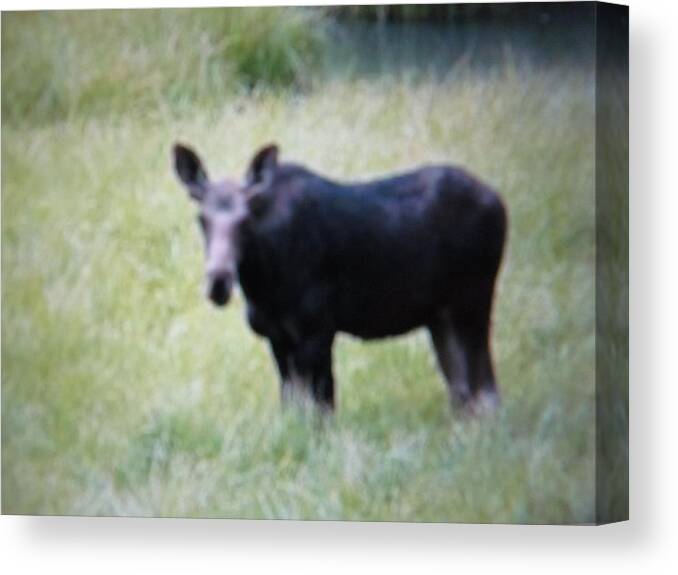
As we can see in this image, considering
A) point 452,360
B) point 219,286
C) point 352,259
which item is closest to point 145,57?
point 219,286

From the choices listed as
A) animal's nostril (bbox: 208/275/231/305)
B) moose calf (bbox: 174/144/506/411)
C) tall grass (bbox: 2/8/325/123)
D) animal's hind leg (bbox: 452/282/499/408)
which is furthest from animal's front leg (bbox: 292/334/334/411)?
tall grass (bbox: 2/8/325/123)

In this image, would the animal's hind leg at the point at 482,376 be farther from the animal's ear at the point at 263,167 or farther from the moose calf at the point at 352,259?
the animal's ear at the point at 263,167

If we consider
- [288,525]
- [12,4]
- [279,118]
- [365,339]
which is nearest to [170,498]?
[288,525]

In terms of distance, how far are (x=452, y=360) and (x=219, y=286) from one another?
2.37 feet

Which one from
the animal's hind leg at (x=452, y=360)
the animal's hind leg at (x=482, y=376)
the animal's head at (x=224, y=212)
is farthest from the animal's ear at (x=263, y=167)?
the animal's hind leg at (x=482, y=376)

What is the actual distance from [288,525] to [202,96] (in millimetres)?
1316

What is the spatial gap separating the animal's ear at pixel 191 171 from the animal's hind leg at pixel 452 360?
0.80 meters

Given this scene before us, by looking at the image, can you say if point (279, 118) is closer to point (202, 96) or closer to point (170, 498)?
point (202, 96)

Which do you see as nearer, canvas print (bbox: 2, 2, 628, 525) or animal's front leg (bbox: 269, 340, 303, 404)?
canvas print (bbox: 2, 2, 628, 525)

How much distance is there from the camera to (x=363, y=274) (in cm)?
599

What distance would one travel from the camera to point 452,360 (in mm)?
5957

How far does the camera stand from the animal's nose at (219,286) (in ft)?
19.8

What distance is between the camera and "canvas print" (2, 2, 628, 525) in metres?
5.86

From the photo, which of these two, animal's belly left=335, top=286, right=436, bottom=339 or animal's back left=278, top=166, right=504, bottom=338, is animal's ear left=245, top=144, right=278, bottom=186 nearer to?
animal's back left=278, top=166, right=504, bottom=338
